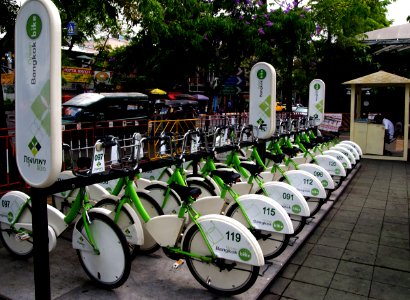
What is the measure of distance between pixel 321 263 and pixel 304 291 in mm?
719

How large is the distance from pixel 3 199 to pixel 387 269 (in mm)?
3963

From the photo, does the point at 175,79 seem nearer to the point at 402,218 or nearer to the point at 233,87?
the point at 233,87

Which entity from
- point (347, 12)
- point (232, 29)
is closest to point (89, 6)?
point (232, 29)

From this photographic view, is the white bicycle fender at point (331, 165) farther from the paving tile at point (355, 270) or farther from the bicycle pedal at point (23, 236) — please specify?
the bicycle pedal at point (23, 236)

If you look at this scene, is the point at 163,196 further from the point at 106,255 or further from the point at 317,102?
the point at 317,102

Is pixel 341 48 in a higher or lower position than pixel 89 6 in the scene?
higher

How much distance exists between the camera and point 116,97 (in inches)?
520

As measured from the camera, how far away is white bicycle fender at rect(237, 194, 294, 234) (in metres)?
3.82

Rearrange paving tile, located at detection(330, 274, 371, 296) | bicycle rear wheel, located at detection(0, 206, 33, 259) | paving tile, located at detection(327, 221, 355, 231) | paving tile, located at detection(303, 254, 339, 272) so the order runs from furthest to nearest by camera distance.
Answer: paving tile, located at detection(327, 221, 355, 231), paving tile, located at detection(303, 254, 339, 272), bicycle rear wheel, located at detection(0, 206, 33, 259), paving tile, located at detection(330, 274, 371, 296)

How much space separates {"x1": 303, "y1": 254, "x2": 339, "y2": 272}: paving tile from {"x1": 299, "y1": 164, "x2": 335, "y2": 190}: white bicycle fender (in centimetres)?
151

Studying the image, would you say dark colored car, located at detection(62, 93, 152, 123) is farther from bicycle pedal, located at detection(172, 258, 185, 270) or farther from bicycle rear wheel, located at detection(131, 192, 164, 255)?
bicycle pedal, located at detection(172, 258, 185, 270)

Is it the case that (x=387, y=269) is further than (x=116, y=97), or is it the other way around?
(x=116, y=97)

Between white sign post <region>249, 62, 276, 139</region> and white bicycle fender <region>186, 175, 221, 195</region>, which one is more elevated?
white sign post <region>249, 62, 276, 139</region>

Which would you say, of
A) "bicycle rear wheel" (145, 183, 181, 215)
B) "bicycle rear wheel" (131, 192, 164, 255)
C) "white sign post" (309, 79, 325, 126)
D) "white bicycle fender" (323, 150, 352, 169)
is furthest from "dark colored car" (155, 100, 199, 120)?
"bicycle rear wheel" (131, 192, 164, 255)
